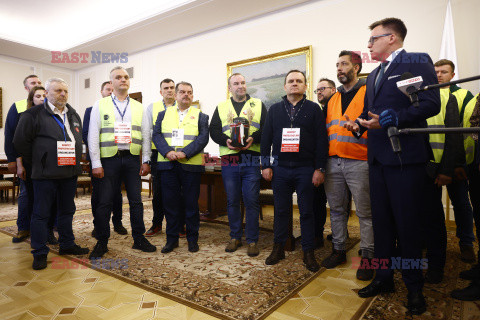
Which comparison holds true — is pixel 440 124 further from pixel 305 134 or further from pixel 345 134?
pixel 305 134

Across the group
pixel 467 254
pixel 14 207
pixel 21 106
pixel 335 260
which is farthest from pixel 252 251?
pixel 14 207

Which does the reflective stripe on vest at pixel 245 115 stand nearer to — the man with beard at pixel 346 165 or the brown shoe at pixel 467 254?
the man with beard at pixel 346 165

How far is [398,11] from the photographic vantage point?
13.4ft

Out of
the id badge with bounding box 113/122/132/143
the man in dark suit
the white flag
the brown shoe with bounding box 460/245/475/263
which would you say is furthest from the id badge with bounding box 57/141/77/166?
the white flag

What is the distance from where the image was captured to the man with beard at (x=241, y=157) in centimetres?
269

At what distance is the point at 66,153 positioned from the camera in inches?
98.6

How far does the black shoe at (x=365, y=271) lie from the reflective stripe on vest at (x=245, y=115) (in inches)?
50.1

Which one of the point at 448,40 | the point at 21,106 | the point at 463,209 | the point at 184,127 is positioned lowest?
the point at 463,209

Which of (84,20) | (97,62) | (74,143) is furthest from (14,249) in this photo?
(97,62)

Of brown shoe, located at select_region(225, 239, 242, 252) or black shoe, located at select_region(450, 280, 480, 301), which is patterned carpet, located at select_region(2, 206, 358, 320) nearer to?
brown shoe, located at select_region(225, 239, 242, 252)

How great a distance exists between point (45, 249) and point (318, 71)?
421cm

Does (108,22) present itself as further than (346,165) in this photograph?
Yes

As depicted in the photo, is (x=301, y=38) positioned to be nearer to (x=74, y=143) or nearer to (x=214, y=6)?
(x=214, y=6)

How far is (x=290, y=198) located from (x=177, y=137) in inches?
44.6
